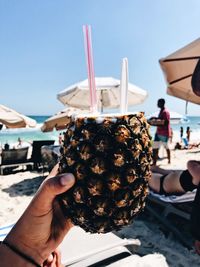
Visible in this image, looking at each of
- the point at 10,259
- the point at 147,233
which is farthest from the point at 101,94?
the point at 10,259

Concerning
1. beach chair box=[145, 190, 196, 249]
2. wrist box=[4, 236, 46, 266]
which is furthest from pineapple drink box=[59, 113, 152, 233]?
beach chair box=[145, 190, 196, 249]

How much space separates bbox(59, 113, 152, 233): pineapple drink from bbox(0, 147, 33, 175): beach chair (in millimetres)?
9676

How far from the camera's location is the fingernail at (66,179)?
0.88 metres

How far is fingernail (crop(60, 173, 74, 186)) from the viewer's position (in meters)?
0.88

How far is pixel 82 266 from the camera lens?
245 centimetres

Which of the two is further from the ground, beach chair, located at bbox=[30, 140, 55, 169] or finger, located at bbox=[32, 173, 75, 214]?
finger, located at bbox=[32, 173, 75, 214]

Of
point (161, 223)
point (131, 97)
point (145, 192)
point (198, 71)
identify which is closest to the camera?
point (145, 192)

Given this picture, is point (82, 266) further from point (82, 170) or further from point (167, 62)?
point (167, 62)

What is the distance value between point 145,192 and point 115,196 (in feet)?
0.59

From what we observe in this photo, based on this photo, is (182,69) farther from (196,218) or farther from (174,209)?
(196,218)

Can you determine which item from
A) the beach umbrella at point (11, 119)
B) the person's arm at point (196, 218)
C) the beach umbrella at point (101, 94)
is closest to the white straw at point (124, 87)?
the person's arm at point (196, 218)

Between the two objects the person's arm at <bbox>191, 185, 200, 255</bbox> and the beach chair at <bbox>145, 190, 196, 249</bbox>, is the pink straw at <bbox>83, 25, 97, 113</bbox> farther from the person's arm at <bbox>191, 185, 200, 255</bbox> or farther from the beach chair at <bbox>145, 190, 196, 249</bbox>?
the beach chair at <bbox>145, 190, 196, 249</bbox>

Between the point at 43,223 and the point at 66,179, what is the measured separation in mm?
214

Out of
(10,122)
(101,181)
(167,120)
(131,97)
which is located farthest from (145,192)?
(10,122)
